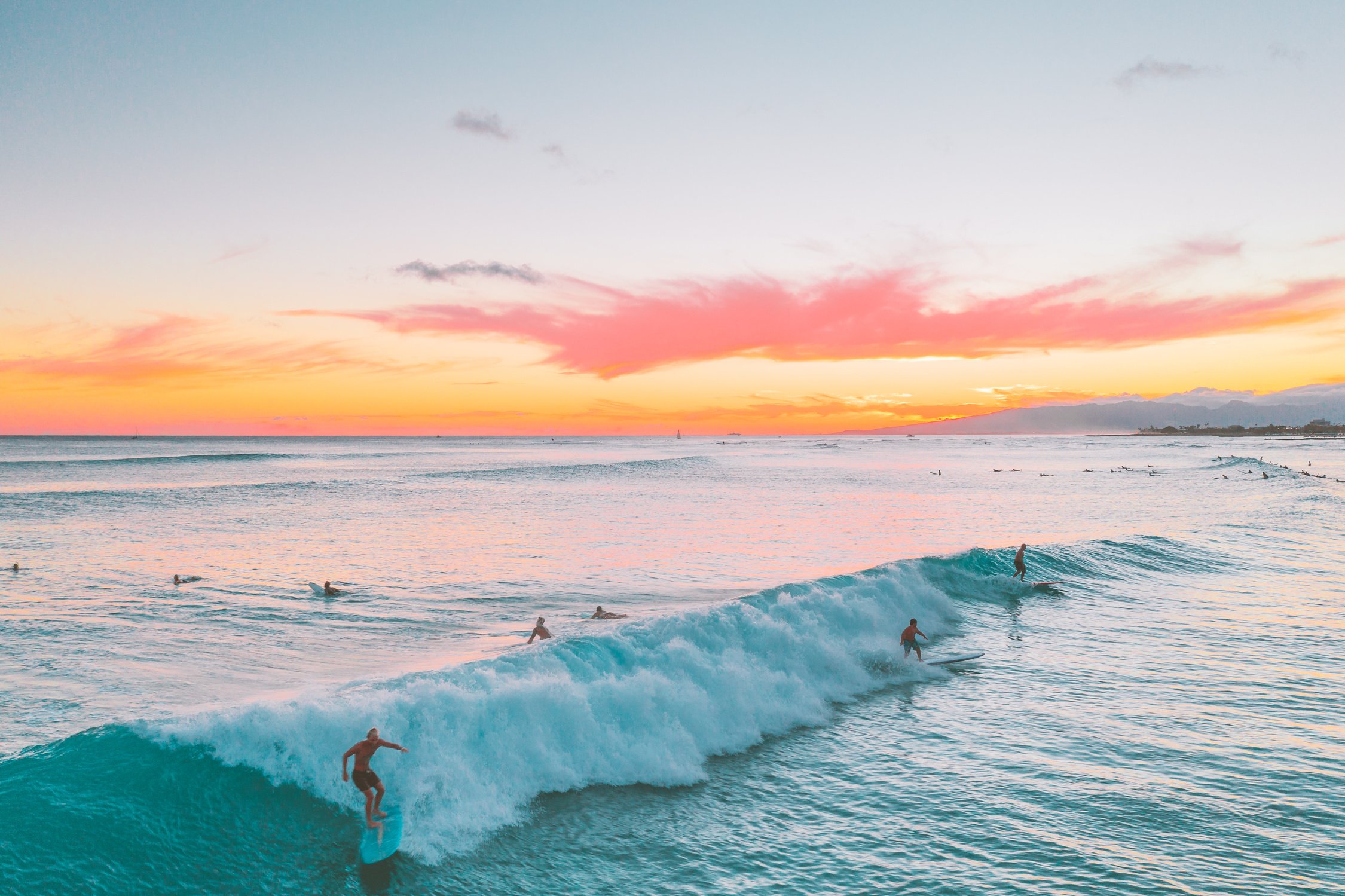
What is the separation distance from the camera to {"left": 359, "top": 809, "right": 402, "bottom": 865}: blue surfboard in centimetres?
1109

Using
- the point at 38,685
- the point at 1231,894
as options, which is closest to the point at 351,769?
the point at 38,685

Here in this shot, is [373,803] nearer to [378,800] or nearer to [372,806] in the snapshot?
[372,806]

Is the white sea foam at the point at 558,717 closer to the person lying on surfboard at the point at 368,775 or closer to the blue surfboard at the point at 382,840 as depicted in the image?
the blue surfboard at the point at 382,840

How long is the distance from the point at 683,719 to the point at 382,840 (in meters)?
6.88

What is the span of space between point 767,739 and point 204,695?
13415 millimetres

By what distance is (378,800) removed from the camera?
11.7 m

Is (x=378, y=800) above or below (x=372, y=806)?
above

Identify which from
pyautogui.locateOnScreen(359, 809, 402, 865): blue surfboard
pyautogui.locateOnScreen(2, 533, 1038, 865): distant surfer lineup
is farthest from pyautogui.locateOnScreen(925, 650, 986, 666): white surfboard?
pyautogui.locateOnScreen(359, 809, 402, 865): blue surfboard

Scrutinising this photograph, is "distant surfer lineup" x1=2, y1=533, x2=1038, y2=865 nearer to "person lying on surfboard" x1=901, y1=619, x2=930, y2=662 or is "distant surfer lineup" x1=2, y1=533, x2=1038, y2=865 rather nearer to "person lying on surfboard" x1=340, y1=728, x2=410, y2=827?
"person lying on surfboard" x1=340, y1=728, x2=410, y2=827

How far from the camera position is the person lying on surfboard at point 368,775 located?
38.4ft

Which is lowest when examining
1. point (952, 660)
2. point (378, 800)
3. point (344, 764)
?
point (952, 660)

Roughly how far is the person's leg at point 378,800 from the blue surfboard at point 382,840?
0.15m

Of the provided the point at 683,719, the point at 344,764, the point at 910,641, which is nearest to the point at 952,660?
the point at 910,641

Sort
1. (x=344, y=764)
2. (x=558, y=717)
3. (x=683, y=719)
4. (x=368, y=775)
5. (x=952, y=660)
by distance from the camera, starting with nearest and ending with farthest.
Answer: (x=344, y=764)
(x=368, y=775)
(x=558, y=717)
(x=683, y=719)
(x=952, y=660)
